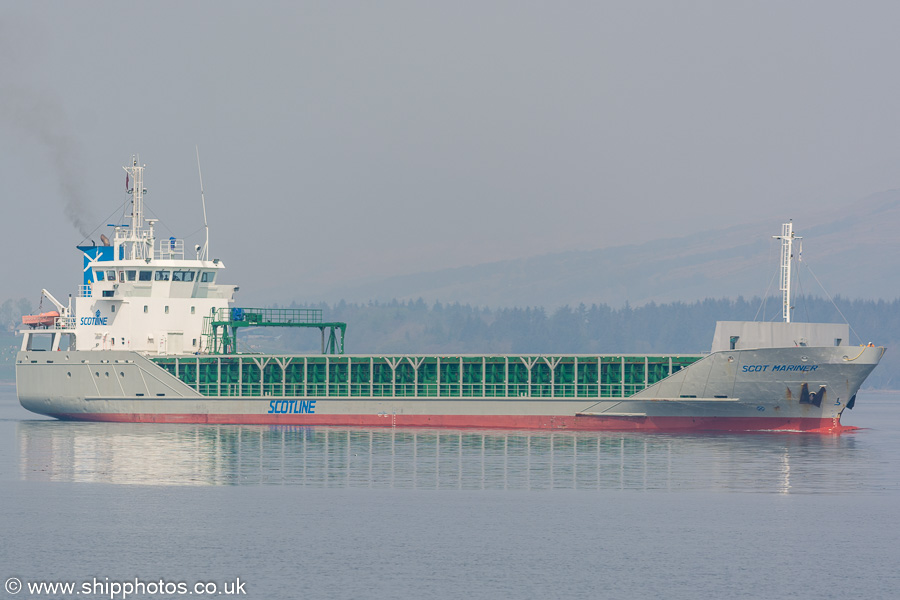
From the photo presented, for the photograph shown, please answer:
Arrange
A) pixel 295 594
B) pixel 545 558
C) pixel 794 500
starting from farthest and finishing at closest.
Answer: pixel 794 500
pixel 545 558
pixel 295 594

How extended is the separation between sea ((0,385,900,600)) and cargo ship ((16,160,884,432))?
3806 mm

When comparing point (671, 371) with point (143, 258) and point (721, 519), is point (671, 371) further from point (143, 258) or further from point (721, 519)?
point (143, 258)

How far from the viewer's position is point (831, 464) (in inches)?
2142

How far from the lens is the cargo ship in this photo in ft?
211

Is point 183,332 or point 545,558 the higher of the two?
point 183,332

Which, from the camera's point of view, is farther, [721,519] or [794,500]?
[794,500]

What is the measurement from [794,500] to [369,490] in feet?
53.6

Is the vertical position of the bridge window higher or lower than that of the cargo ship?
higher

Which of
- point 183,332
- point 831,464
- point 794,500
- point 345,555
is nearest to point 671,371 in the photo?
point 831,464

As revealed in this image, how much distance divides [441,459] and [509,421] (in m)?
14.2

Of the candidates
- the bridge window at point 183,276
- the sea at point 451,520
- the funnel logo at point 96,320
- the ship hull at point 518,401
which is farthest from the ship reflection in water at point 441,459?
the bridge window at point 183,276

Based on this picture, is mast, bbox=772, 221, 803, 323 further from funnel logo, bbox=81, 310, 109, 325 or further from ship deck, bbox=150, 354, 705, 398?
funnel logo, bbox=81, 310, 109, 325

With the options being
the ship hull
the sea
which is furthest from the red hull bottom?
the sea

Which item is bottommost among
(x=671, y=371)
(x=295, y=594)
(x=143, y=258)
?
(x=295, y=594)
